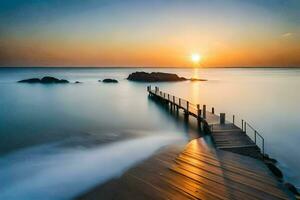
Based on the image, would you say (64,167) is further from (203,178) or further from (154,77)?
(154,77)

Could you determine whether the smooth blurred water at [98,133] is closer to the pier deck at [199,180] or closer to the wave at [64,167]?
the wave at [64,167]

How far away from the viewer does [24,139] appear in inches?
851

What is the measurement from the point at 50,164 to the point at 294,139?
17.6 m

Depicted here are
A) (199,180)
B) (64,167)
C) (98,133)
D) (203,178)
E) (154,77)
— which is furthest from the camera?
(154,77)

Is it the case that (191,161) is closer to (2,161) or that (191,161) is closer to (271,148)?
(271,148)

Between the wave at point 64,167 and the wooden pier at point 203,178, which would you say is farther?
the wave at point 64,167

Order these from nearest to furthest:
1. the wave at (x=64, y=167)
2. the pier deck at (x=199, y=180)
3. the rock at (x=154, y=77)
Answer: the pier deck at (x=199, y=180), the wave at (x=64, y=167), the rock at (x=154, y=77)

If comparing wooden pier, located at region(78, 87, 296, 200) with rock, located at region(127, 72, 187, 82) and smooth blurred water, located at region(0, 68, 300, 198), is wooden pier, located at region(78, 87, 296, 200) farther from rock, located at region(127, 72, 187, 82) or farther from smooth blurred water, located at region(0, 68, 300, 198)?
rock, located at region(127, 72, 187, 82)

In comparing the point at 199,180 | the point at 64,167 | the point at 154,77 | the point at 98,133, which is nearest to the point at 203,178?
the point at 199,180

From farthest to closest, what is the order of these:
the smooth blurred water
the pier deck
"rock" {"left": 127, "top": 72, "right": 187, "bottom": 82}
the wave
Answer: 1. "rock" {"left": 127, "top": 72, "right": 187, "bottom": 82}
2. the smooth blurred water
3. the wave
4. the pier deck

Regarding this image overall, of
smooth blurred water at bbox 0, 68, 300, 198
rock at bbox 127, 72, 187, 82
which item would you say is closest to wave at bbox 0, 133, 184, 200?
smooth blurred water at bbox 0, 68, 300, 198

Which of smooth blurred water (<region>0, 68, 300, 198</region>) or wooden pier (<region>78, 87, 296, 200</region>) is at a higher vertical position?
wooden pier (<region>78, 87, 296, 200</region>)

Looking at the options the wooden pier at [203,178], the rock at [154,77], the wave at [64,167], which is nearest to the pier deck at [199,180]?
the wooden pier at [203,178]

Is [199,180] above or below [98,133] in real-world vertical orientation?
above
